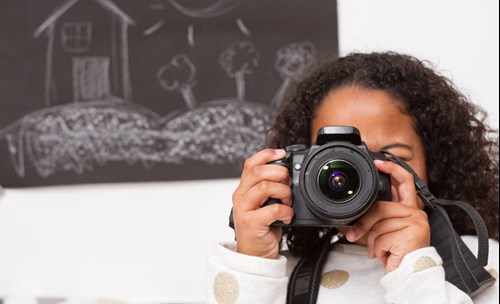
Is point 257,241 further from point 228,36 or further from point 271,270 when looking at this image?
point 228,36

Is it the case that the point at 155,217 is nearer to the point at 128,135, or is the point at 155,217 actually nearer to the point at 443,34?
the point at 128,135

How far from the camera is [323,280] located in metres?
0.74

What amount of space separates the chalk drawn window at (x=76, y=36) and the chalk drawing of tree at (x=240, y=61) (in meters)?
0.25

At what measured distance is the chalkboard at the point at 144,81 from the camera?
1106 mm

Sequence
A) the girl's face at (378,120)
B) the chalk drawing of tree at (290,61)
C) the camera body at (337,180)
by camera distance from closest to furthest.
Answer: the camera body at (337,180) < the girl's face at (378,120) < the chalk drawing of tree at (290,61)

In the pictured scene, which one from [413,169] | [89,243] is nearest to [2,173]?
[89,243]

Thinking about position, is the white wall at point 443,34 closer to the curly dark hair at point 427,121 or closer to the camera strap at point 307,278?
the curly dark hair at point 427,121

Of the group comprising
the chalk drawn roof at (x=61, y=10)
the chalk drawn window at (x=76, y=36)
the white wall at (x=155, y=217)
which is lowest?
the white wall at (x=155, y=217)

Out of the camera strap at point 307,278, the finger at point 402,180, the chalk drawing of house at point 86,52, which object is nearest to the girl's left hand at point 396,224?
the finger at point 402,180

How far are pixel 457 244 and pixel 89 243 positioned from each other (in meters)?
0.70

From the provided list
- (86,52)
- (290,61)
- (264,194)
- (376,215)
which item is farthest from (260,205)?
(86,52)

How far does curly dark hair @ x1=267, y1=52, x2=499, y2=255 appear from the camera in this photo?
0.77 m

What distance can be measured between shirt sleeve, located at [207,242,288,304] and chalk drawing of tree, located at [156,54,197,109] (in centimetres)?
50

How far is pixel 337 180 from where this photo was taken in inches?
23.6
